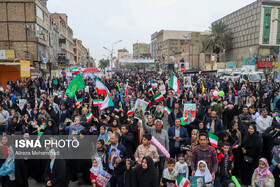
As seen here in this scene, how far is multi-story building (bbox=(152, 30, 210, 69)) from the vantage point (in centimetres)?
7369

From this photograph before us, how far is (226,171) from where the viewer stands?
15.5 feet

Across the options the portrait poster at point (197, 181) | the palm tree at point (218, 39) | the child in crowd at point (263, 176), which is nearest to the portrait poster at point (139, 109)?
the portrait poster at point (197, 181)

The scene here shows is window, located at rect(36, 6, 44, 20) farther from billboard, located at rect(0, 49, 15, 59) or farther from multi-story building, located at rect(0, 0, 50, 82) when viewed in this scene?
billboard, located at rect(0, 49, 15, 59)

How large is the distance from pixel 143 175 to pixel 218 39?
50511mm

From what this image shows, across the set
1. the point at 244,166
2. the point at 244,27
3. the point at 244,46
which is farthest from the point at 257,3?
the point at 244,166

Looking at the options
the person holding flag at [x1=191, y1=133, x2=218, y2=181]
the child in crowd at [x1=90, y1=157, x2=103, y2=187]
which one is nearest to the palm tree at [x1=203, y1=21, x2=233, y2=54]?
the person holding flag at [x1=191, y1=133, x2=218, y2=181]

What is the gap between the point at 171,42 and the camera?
77.4m

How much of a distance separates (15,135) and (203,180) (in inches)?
185

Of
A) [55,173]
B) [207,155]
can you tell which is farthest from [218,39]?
[55,173]

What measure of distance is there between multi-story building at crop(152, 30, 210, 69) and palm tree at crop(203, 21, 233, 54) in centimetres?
1756

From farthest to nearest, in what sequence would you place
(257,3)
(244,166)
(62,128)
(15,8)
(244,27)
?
(244,27) → (257,3) → (15,8) → (62,128) → (244,166)

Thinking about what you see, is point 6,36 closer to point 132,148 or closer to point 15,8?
point 15,8

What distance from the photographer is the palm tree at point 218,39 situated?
48.6 metres

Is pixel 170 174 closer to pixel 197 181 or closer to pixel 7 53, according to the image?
pixel 197 181
